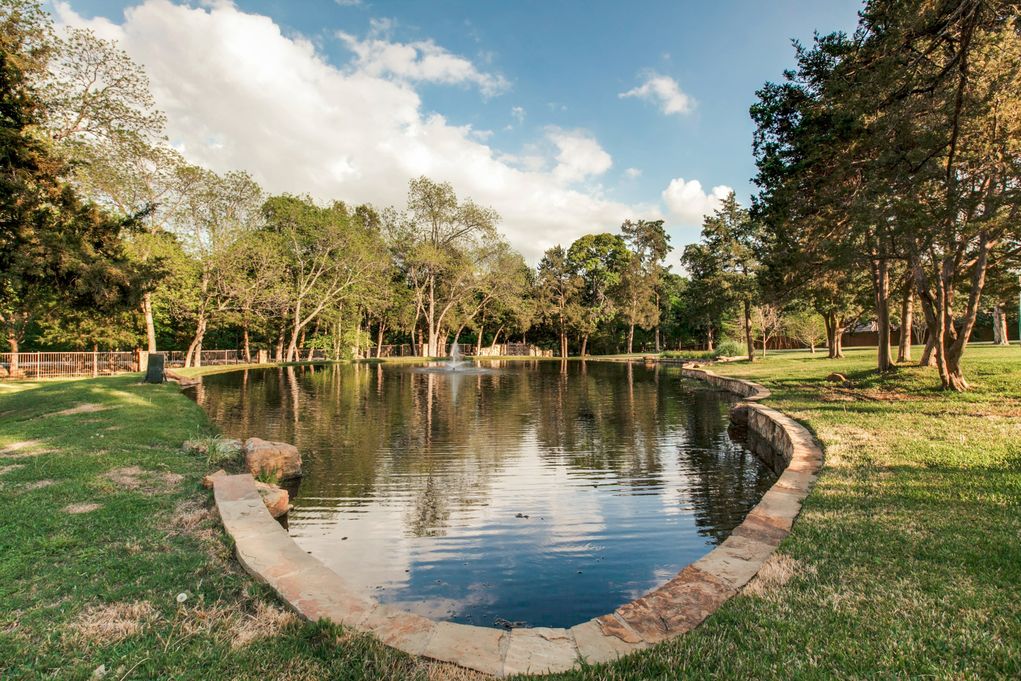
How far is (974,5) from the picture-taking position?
6598 mm

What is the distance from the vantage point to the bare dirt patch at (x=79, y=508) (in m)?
4.85

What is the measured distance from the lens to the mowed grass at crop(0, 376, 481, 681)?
8.63ft

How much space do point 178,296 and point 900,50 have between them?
34.0 m

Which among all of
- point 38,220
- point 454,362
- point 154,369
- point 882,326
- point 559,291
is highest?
point 559,291

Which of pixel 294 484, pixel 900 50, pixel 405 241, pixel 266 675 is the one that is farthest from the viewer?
pixel 405 241

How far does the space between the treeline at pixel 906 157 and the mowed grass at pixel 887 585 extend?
4553 mm

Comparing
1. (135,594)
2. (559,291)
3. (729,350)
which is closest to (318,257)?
(559,291)

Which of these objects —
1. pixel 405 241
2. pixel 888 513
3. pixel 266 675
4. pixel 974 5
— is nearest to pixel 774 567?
pixel 888 513

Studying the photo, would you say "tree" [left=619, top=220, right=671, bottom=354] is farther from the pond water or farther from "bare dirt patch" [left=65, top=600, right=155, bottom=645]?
"bare dirt patch" [left=65, top=600, right=155, bottom=645]

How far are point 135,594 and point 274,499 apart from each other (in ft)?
9.11

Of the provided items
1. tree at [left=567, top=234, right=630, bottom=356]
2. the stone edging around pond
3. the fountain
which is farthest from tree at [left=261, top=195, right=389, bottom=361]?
the stone edging around pond

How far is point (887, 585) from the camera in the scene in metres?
3.37

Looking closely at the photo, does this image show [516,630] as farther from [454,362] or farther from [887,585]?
[454,362]

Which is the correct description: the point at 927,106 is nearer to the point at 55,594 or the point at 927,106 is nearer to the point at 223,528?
the point at 223,528
